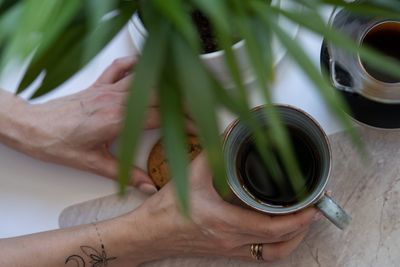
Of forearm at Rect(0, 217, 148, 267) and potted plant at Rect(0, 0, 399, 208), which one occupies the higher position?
potted plant at Rect(0, 0, 399, 208)

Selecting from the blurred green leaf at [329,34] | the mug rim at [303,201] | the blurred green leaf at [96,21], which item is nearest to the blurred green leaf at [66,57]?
the blurred green leaf at [96,21]

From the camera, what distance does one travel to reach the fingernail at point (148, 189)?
731 mm

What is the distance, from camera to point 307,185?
2.10 feet

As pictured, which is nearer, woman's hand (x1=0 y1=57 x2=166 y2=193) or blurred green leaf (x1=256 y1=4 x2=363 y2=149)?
blurred green leaf (x1=256 y1=4 x2=363 y2=149)

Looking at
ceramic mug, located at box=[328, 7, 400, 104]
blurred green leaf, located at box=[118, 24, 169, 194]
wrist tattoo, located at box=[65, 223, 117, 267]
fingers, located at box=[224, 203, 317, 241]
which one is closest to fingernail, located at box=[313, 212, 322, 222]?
fingers, located at box=[224, 203, 317, 241]

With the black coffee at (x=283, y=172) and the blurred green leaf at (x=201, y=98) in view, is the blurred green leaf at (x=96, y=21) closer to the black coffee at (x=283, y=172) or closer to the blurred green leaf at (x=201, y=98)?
the blurred green leaf at (x=201, y=98)

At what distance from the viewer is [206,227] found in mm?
691

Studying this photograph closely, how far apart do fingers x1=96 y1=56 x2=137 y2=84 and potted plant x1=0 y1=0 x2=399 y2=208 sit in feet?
1.15

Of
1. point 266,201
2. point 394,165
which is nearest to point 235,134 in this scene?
point 266,201

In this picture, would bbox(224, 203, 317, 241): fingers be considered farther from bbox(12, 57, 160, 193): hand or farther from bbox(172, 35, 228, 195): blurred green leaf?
bbox(172, 35, 228, 195): blurred green leaf

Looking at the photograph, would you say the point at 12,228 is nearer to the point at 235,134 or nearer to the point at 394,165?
the point at 235,134

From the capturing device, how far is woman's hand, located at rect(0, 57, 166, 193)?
2.44 ft

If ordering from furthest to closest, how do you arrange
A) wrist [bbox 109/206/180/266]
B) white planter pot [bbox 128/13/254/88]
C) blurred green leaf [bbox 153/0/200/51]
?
wrist [bbox 109/206/180/266], white planter pot [bbox 128/13/254/88], blurred green leaf [bbox 153/0/200/51]

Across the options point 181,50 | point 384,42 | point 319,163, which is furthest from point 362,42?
point 181,50
